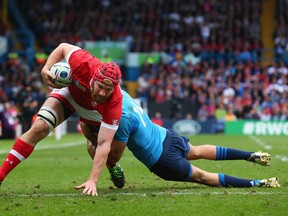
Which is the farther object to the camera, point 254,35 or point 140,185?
point 254,35

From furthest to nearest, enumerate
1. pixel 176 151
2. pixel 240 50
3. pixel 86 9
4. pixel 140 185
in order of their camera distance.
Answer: pixel 86 9 < pixel 240 50 < pixel 140 185 < pixel 176 151

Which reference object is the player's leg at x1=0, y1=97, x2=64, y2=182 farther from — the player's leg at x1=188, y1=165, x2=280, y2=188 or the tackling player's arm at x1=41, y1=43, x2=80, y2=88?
the player's leg at x1=188, y1=165, x2=280, y2=188

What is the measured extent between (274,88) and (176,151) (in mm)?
23347

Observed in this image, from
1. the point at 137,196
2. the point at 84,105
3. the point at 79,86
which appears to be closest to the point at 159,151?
the point at 137,196

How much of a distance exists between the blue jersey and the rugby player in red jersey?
1.03ft

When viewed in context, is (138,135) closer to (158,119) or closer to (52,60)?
(52,60)

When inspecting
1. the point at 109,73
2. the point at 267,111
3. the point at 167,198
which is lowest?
the point at 267,111

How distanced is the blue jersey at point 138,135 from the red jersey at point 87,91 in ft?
1.22

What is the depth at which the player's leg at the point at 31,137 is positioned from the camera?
342 inches

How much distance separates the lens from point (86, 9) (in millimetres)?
38906

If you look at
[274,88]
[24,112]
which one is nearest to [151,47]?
[274,88]

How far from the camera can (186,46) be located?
117 ft

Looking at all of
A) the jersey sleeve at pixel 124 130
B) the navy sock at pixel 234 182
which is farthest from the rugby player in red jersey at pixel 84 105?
the navy sock at pixel 234 182

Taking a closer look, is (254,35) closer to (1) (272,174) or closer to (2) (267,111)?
(2) (267,111)
